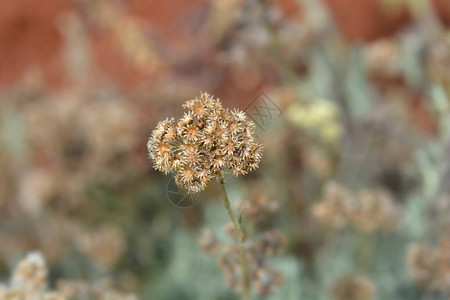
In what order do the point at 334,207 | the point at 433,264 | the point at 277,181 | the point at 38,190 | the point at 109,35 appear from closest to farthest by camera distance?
1. the point at 433,264
2. the point at 334,207
3. the point at 38,190
4. the point at 277,181
5. the point at 109,35

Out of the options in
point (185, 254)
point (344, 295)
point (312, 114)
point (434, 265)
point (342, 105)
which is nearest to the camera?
point (434, 265)

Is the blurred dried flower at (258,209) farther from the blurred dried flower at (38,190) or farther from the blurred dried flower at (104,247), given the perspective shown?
the blurred dried flower at (38,190)

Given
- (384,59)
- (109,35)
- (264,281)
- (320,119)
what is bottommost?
(264,281)

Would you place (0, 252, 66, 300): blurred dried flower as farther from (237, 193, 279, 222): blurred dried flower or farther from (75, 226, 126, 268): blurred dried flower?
(75, 226, 126, 268): blurred dried flower

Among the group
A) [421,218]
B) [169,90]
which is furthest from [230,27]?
[421,218]

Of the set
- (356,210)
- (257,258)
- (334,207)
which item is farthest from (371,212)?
(257,258)

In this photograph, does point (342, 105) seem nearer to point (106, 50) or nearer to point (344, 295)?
point (344, 295)

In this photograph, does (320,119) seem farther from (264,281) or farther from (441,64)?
(264,281)
